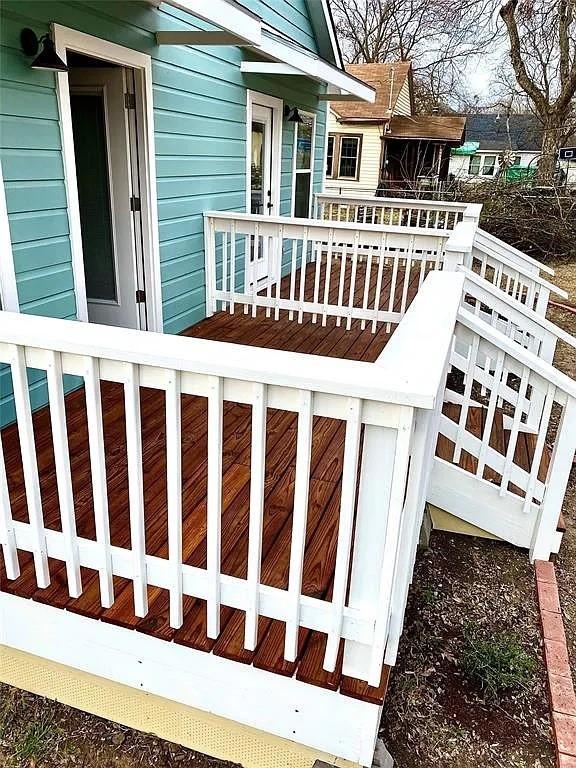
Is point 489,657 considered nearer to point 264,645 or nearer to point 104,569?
point 264,645

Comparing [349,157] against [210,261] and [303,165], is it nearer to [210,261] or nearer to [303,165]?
[303,165]

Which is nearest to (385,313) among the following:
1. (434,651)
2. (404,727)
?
(434,651)

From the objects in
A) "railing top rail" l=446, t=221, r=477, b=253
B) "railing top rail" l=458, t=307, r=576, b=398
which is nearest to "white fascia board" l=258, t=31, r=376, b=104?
"railing top rail" l=446, t=221, r=477, b=253

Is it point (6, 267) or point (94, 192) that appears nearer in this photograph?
point (6, 267)

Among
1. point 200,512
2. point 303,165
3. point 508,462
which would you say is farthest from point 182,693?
point 303,165

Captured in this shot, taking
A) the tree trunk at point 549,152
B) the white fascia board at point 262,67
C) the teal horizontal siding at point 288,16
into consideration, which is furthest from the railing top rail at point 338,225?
the tree trunk at point 549,152

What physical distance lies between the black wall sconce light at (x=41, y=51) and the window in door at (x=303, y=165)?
4786 millimetres

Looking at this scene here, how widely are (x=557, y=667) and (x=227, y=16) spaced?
341cm

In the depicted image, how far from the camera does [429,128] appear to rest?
20719 millimetres

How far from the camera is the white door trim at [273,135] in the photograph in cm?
573

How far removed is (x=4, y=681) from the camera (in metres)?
2.23

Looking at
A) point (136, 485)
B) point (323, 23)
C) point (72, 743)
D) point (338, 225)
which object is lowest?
point (72, 743)

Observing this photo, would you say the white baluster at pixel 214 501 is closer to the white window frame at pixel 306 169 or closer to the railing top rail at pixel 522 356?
the railing top rail at pixel 522 356

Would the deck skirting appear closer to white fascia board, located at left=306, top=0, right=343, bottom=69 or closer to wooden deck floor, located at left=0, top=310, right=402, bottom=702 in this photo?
wooden deck floor, located at left=0, top=310, right=402, bottom=702
